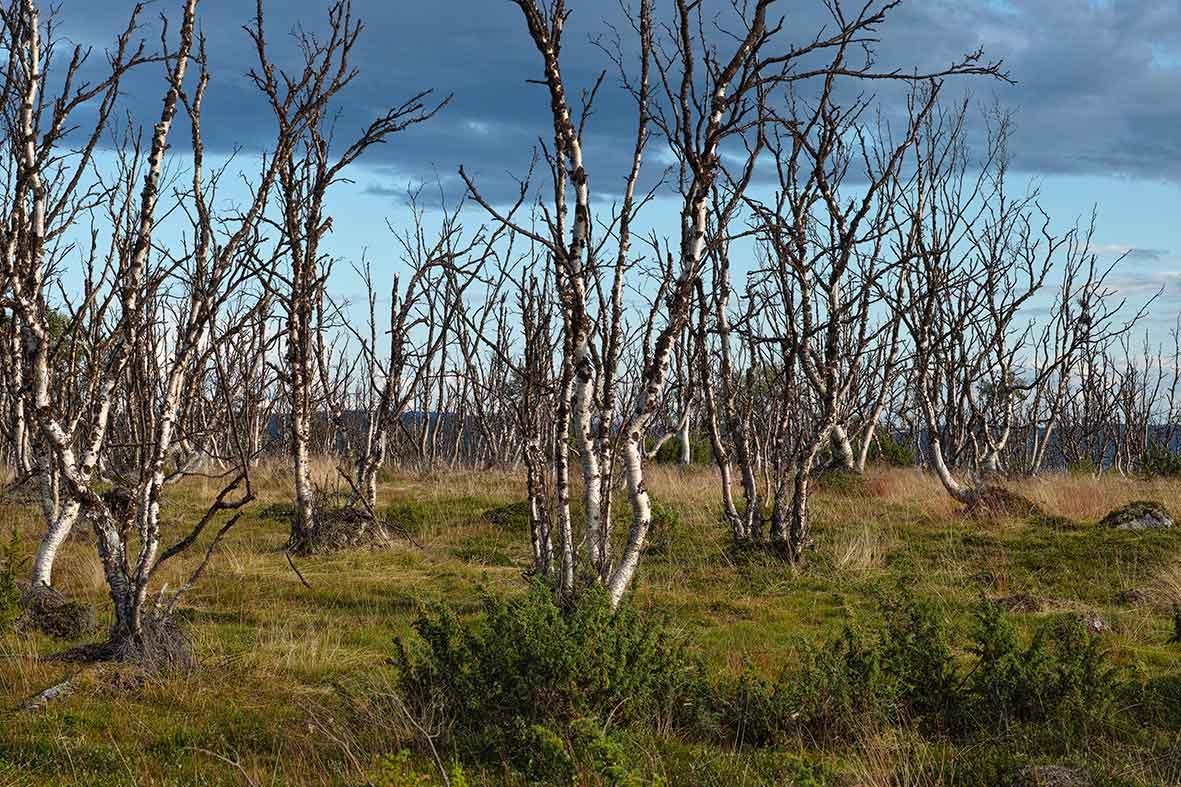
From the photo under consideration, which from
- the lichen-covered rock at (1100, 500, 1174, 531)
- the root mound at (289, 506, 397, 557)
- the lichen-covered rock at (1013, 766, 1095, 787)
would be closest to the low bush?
the lichen-covered rock at (1013, 766, 1095, 787)

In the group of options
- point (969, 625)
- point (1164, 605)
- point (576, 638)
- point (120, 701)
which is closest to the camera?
point (576, 638)

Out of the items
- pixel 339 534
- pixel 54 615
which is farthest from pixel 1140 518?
pixel 54 615

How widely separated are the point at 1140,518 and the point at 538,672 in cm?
1076

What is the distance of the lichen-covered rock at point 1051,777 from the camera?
4.73m

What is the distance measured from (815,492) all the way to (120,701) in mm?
13000

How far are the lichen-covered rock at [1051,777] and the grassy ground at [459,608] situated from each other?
0.27 meters

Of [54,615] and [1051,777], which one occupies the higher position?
[1051,777]

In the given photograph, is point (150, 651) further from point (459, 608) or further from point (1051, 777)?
point (1051, 777)

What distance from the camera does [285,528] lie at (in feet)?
49.0

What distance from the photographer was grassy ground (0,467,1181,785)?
5316mm

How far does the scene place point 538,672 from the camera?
5.61 metres

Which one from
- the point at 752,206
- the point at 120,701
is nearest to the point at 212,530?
the point at 120,701

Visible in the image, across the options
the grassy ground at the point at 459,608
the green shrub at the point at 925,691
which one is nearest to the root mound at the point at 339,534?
the grassy ground at the point at 459,608

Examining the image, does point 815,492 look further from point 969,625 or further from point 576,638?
point 576,638
